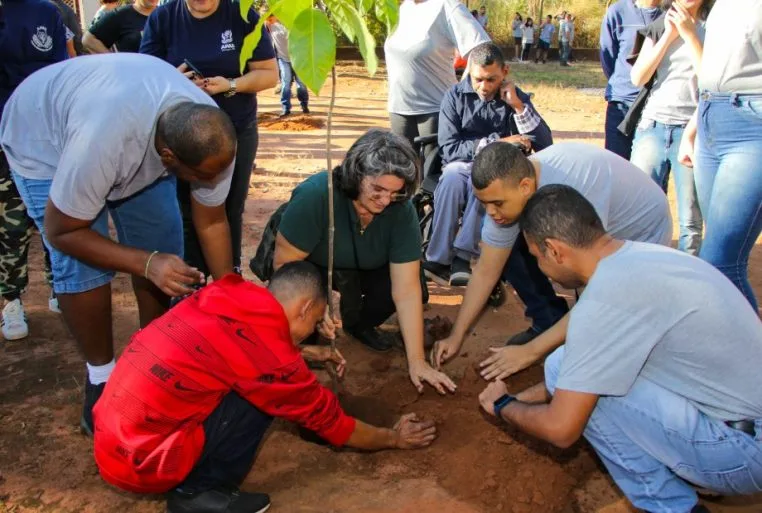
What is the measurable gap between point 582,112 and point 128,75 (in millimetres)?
10913

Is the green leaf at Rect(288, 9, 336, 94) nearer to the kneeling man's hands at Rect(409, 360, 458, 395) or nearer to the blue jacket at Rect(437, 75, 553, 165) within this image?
the kneeling man's hands at Rect(409, 360, 458, 395)

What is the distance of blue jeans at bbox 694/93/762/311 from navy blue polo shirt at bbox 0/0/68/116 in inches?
122

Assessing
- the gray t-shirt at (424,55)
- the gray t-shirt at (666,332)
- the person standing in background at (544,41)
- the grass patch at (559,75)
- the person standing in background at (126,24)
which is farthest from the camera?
the person standing in background at (544,41)

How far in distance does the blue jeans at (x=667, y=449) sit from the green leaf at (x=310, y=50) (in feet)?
4.47

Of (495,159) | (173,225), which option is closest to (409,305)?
(495,159)

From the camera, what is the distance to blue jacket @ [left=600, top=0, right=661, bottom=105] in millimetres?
4129

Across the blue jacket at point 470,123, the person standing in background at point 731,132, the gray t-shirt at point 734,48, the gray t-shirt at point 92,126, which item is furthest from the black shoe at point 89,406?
the gray t-shirt at point 734,48

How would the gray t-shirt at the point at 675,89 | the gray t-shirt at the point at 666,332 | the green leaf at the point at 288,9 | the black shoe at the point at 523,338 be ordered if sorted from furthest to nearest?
the gray t-shirt at the point at 675,89 → the black shoe at the point at 523,338 → the gray t-shirt at the point at 666,332 → the green leaf at the point at 288,9

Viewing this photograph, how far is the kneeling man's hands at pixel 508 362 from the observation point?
2.85 m

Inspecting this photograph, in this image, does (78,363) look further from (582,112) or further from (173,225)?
(582,112)

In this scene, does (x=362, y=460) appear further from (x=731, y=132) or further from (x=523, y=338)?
(x=731, y=132)

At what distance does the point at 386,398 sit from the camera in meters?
3.04

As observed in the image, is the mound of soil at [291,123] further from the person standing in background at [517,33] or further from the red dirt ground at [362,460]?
the person standing in background at [517,33]

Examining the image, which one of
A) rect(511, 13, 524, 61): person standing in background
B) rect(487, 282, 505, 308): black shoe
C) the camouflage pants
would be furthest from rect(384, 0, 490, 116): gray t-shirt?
rect(511, 13, 524, 61): person standing in background
